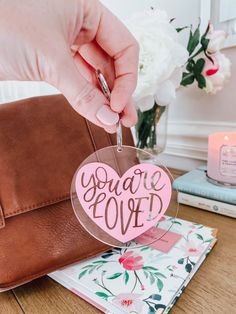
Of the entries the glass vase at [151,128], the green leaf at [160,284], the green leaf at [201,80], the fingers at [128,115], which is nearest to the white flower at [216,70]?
the green leaf at [201,80]

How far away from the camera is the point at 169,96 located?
1.78ft

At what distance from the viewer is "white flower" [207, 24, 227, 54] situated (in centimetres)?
59

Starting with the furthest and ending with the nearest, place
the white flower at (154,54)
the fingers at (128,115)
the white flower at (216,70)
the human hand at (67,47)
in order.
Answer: the white flower at (216,70) → the white flower at (154,54) → the fingers at (128,115) → the human hand at (67,47)

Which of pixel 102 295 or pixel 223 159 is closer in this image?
pixel 102 295

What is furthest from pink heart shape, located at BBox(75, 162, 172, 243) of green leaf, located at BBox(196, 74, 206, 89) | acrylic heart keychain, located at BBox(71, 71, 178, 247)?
green leaf, located at BBox(196, 74, 206, 89)

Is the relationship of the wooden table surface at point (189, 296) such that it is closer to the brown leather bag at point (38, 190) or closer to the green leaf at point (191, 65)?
the brown leather bag at point (38, 190)

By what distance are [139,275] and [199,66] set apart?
50 cm

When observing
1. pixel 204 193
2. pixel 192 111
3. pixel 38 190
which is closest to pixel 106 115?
pixel 38 190

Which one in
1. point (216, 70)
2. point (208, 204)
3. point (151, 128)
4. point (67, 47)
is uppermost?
point (67, 47)

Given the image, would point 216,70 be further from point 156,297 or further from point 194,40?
point 156,297

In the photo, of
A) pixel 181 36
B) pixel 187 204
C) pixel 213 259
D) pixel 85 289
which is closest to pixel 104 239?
pixel 85 289

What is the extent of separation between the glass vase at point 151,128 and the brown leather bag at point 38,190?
0.73 feet

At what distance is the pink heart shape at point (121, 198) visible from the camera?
363 mm

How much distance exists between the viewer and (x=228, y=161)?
54cm
